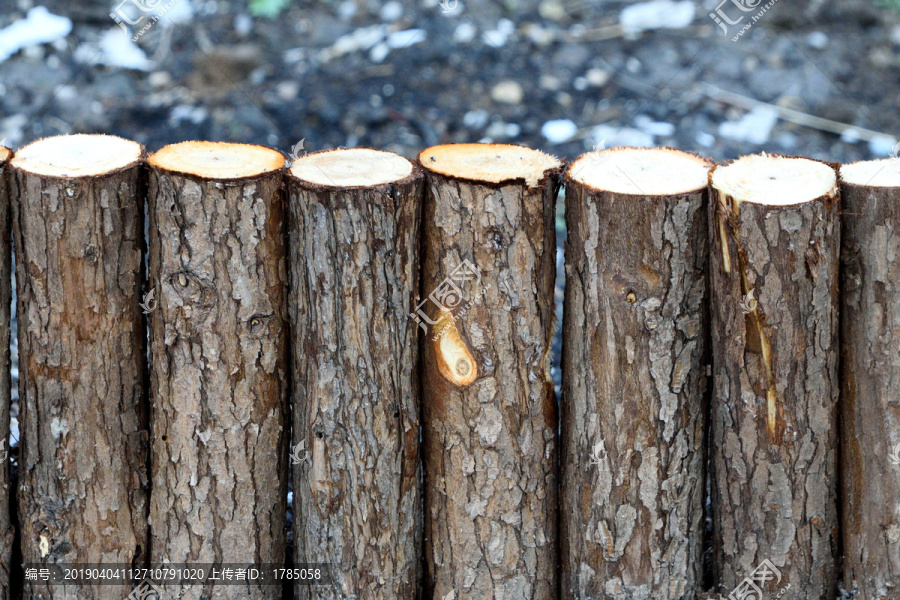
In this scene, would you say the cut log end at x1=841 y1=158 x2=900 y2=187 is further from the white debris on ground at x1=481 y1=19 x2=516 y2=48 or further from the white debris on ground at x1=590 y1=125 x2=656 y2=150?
the white debris on ground at x1=481 y1=19 x2=516 y2=48

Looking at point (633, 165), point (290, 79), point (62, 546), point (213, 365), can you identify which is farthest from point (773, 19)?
point (62, 546)

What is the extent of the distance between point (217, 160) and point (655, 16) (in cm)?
517

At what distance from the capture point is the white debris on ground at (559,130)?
229 inches

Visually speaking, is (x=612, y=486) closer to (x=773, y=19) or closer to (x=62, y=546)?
(x=62, y=546)

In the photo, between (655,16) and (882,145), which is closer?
(882,145)

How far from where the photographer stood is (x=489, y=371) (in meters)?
2.60

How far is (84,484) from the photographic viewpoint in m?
2.67

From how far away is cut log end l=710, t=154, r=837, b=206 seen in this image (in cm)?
239

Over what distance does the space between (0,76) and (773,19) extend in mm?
5729
